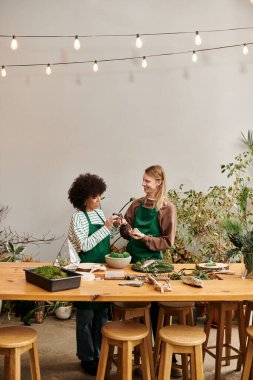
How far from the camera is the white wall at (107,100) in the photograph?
17.3ft

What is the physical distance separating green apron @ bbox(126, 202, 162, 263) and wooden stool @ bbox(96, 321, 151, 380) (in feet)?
2.68

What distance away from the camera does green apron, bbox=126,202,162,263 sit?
11.7 feet

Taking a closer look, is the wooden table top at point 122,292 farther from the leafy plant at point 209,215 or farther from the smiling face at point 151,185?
the leafy plant at point 209,215

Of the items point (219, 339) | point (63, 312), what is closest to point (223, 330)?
point (219, 339)

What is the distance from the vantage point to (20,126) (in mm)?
5293

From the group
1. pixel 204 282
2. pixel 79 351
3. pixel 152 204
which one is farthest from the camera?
pixel 152 204

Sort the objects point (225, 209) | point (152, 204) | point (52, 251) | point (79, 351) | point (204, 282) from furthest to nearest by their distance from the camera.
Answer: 1. point (52, 251)
2. point (225, 209)
3. point (152, 204)
4. point (79, 351)
5. point (204, 282)

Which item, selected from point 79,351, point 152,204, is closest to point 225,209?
point 152,204

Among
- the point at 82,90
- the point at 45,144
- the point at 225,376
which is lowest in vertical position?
the point at 225,376

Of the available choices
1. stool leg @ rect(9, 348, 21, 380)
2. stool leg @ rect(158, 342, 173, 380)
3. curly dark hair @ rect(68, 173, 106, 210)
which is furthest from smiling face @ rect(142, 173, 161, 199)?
stool leg @ rect(9, 348, 21, 380)

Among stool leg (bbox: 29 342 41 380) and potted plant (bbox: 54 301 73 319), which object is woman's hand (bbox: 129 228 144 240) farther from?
potted plant (bbox: 54 301 73 319)

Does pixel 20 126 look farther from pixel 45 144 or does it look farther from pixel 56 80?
pixel 56 80

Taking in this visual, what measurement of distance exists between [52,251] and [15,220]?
579 millimetres

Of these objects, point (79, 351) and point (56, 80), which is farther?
point (56, 80)
